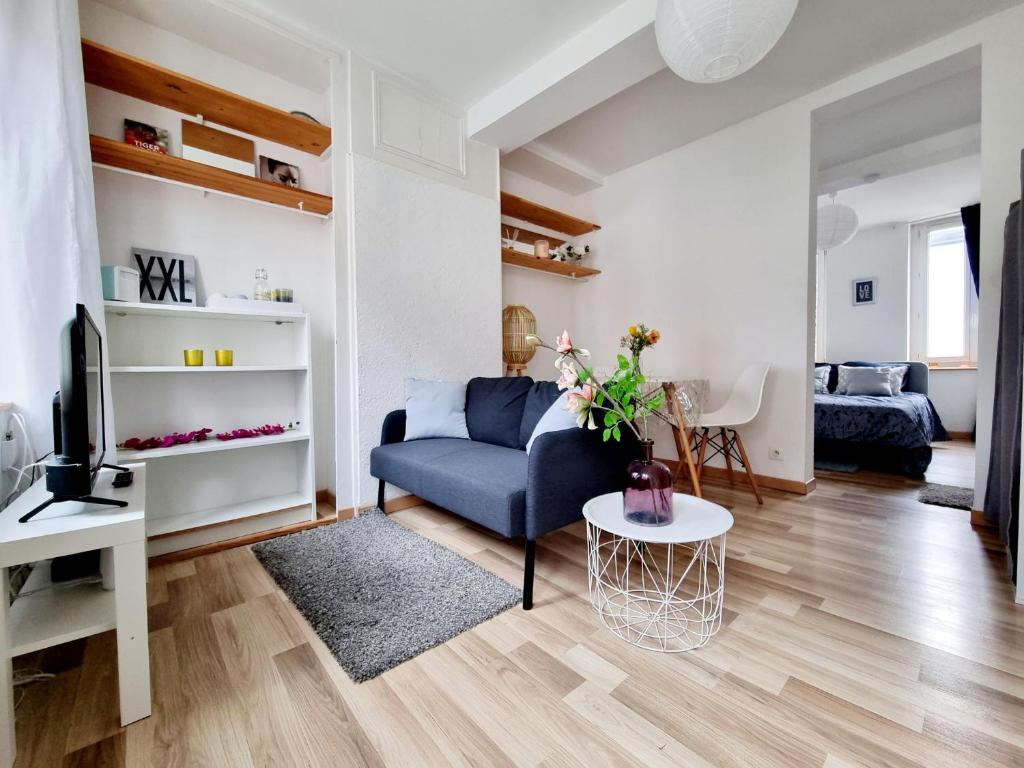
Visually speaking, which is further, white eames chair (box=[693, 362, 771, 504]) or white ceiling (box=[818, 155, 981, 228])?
white ceiling (box=[818, 155, 981, 228])

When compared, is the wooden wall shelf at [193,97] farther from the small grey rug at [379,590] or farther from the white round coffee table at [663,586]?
the white round coffee table at [663,586]

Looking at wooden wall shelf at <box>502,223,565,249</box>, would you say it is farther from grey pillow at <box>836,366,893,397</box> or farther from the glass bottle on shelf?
grey pillow at <box>836,366,893,397</box>

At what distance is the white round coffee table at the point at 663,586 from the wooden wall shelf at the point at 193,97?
254cm

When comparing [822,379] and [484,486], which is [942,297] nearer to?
[822,379]

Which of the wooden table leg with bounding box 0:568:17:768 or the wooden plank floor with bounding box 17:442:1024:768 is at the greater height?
the wooden table leg with bounding box 0:568:17:768

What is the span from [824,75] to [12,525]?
4.19 m

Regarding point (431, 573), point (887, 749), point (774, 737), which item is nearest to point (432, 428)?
point (431, 573)

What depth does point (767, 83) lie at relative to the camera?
8.77 ft

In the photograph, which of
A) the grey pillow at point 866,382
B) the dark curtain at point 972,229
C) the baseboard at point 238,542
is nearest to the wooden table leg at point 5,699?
the baseboard at point 238,542

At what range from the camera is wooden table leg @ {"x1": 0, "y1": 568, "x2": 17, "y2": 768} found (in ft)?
2.86

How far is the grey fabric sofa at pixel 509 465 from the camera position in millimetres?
1617

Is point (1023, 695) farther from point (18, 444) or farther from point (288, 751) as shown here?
point (18, 444)

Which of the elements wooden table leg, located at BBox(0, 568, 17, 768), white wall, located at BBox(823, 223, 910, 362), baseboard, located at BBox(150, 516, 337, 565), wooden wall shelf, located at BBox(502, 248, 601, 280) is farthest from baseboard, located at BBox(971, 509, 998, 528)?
white wall, located at BBox(823, 223, 910, 362)

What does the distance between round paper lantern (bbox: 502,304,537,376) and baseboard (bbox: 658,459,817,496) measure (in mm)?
1432
